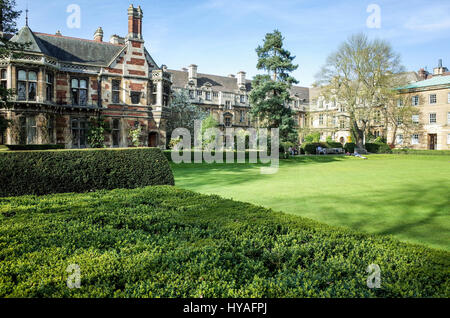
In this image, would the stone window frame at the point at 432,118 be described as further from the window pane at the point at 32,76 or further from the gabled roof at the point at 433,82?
the window pane at the point at 32,76

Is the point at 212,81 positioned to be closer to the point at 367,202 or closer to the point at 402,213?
the point at 367,202

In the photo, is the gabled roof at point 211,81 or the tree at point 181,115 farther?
the gabled roof at point 211,81

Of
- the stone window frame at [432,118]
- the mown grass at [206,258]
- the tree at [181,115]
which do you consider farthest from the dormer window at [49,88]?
the stone window frame at [432,118]

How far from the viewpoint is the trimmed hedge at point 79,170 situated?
374 inches

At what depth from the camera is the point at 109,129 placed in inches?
1097

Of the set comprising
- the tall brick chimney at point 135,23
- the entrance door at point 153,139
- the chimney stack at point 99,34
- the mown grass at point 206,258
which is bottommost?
the mown grass at point 206,258

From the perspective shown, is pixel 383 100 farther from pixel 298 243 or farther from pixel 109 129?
pixel 298 243

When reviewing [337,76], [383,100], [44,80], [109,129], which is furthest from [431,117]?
[44,80]

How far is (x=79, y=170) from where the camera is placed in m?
10.3

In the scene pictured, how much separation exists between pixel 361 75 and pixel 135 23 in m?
30.7

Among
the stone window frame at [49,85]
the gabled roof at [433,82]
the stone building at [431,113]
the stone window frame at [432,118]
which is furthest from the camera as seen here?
the stone window frame at [432,118]

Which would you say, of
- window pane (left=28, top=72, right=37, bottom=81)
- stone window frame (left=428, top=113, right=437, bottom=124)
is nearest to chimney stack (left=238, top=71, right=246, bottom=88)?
stone window frame (left=428, top=113, right=437, bottom=124)

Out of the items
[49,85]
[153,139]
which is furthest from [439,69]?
[49,85]

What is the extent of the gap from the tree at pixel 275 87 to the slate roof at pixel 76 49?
1553 cm
